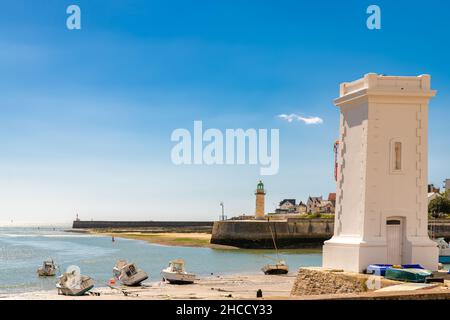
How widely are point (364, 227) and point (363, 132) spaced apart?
3286mm

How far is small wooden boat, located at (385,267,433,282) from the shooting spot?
57.4 ft

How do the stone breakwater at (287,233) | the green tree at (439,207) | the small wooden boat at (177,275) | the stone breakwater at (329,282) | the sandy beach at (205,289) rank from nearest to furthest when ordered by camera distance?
the stone breakwater at (329,282), the sandy beach at (205,289), the small wooden boat at (177,275), the stone breakwater at (287,233), the green tree at (439,207)

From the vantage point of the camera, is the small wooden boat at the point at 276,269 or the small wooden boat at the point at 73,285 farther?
the small wooden boat at the point at 276,269

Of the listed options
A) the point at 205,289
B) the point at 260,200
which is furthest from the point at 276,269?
the point at 260,200

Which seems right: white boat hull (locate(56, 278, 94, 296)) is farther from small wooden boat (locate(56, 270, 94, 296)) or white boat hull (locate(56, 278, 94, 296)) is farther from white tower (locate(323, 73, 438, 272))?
white tower (locate(323, 73, 438, 272))

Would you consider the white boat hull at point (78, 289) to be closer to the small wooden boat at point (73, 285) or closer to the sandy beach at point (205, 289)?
the small wooden boat at point (73, 285)

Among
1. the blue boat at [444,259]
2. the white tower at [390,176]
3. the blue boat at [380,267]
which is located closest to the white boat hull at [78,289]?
the white tower at [390,176]

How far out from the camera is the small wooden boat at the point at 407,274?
57.4ft

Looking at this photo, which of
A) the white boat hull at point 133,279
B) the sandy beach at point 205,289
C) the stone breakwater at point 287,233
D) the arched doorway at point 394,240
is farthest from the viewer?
the stone breakwater at point 287,233

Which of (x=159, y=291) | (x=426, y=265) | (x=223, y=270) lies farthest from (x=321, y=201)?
(x=426, y=265)

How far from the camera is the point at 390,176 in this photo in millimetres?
19812

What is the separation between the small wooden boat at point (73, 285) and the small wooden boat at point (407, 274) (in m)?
19.9
